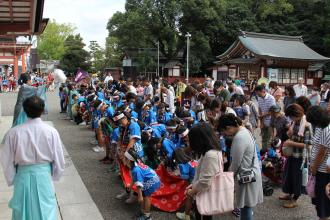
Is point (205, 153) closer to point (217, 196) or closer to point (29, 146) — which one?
point (217, 196)

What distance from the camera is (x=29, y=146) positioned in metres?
3.37

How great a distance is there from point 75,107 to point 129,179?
24.6 feet

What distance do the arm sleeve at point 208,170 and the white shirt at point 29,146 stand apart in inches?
55.2

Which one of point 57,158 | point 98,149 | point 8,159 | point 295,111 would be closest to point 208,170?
point 57,158

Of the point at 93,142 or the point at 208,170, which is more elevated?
the point at 208,170

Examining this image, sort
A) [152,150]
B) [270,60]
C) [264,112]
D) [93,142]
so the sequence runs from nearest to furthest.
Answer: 1. [152,150]
2. [264,112]
3. [93,142]
4. [270,60]

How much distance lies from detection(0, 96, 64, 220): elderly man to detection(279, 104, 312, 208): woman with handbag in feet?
10.4

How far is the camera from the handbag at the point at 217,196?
339 cm

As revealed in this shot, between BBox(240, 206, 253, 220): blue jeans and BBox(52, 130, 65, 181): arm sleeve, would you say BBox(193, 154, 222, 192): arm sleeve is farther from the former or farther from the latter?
BBox(52, 130, 65, 181): arm sleeve

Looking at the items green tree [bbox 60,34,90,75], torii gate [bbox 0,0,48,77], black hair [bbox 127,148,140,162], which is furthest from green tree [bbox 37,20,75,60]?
black hair [bbox 127,148,140,162]

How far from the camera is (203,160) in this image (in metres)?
3.38

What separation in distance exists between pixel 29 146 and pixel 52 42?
2516 inches

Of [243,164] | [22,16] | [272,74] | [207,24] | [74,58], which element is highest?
[207,24]

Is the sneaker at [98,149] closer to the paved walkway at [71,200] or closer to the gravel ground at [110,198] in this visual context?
the gravel ground at [110,198]
